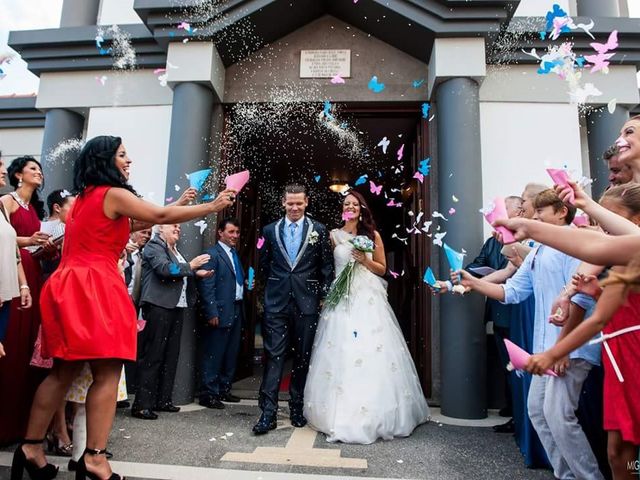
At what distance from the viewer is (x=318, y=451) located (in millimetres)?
3488

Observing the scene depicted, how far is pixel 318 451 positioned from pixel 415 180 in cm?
373

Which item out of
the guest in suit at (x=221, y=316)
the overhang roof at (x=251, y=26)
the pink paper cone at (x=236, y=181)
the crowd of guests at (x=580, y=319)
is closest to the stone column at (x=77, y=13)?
the overhang roof at (x=251, y=26)

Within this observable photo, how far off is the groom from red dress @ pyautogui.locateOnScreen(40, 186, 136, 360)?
166cm

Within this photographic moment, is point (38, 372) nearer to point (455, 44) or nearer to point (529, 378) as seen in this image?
point (529, 378)

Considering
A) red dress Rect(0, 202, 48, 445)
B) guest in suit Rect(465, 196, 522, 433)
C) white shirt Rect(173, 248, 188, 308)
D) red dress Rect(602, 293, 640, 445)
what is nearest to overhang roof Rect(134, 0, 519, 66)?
guest in suit Rect(465, 196, 522, 433)

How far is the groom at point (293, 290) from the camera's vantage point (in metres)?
4.20

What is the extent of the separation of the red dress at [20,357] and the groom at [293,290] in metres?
1.78

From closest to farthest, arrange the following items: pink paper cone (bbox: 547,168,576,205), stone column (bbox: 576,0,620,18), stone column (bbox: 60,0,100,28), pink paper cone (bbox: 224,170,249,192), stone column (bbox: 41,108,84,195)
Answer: pink paper cone (bbox: 547,168,576,205), pink paper cone (bbox: 224,170,249,192), stone column (bbox: 576,0,620,18), stone column (bbox: 41,108,84,195), stone column (bbox: 60,0,100,28)

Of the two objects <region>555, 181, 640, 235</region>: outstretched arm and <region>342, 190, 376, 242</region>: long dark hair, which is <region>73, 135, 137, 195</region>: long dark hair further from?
<region>342, 190, 376, 242</region>: long dark hair

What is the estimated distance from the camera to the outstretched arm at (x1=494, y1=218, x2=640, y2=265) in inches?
57.3

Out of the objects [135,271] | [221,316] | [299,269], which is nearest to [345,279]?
[299,269]

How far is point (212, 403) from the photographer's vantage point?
4.87m

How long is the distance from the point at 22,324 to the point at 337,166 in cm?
722

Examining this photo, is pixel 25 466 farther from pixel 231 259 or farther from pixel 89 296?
pixel 231 259
